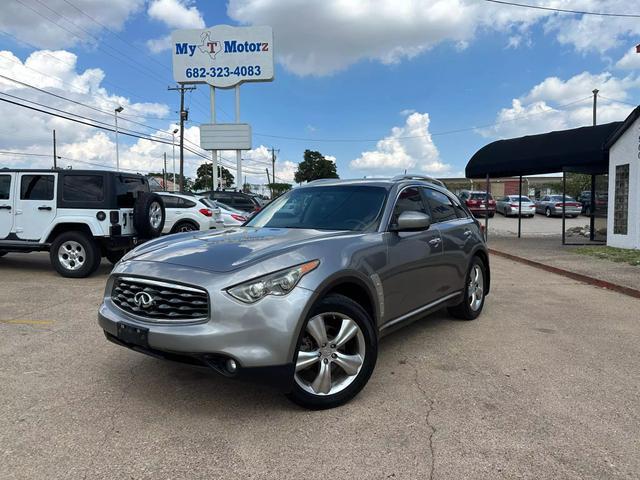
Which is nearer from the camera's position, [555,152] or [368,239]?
[368,239]

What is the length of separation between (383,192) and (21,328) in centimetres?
419

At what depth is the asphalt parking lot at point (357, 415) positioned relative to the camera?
109 inches

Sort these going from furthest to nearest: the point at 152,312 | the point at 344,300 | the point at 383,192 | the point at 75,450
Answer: the point at 383,192 → the point at 344,300 → the point at 152,312 → the point at 75,450

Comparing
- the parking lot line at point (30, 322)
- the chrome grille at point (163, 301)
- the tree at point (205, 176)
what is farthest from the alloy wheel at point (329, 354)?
the tree at point (205, 176)

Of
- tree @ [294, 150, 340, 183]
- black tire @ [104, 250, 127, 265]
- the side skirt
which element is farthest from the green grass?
tree @ [294, 150, 340, 183]

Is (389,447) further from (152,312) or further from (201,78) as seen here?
(201,78)

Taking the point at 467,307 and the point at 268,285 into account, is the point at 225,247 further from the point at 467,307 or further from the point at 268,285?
the point at 467,307

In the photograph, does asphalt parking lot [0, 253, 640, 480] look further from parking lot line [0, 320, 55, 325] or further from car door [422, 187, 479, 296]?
car door [422, 187, 479, 296]

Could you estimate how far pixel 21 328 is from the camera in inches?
214

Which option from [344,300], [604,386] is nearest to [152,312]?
[344,300]

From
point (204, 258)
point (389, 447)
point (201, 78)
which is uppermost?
point (201, 78)

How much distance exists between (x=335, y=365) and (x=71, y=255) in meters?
6.77

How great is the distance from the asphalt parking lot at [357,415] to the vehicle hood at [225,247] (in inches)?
39.0

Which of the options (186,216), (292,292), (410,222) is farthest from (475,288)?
(186,216)
